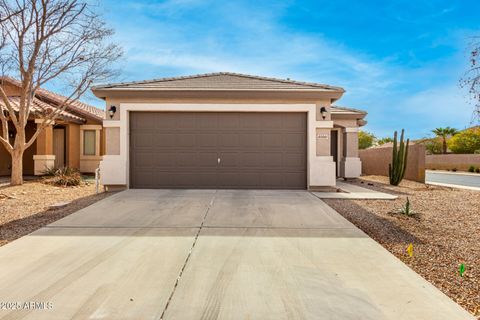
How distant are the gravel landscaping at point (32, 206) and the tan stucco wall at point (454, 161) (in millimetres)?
36407

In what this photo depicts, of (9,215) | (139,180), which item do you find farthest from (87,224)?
(139,180)

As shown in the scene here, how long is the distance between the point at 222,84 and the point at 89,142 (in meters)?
10.5

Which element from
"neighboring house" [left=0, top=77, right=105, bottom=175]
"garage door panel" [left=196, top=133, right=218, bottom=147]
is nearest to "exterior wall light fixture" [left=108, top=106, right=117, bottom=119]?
"garage door panel" [left=196, top=133, right=218, bottom=147]

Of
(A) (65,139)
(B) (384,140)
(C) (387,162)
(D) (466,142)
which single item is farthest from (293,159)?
(B) (384,140)

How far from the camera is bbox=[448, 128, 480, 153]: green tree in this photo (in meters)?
38.4

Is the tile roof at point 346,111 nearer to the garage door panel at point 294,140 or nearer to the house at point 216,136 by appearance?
the house at point 216,136

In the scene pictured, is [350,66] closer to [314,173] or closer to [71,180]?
[314,173]

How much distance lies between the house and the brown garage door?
0.12 feet

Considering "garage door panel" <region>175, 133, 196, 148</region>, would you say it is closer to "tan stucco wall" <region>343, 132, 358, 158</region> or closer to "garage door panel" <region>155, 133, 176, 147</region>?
"garage door panel" <region>155, 133, 176, 147</region>

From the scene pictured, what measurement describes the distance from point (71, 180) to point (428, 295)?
536 inches

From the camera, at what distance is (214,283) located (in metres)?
3.68

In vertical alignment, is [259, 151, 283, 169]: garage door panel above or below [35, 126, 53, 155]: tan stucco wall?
below

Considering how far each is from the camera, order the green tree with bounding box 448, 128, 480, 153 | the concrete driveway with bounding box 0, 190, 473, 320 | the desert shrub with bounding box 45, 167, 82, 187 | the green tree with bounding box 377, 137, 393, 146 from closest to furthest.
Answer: the concrete driveway with bounding box 0, 190, 473, 320
the desert shrub with bounding box 45, 167, 82, 187
the green tree with bounding box 448, 128, 480, 153
the green tree with bounding box 377, 137, 393, 146

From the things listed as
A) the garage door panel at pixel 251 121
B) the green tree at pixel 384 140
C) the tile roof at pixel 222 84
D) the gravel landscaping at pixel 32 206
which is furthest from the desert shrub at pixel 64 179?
the green tree at pixel 384 140
